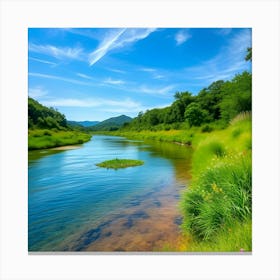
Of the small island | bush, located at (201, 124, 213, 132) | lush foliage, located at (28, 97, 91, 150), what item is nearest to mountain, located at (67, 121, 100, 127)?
lush foliage, located at (28, 97, 91, 150)

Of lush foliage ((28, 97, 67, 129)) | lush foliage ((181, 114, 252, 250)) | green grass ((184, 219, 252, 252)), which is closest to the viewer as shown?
green grass ((184, 219, 252, 252))

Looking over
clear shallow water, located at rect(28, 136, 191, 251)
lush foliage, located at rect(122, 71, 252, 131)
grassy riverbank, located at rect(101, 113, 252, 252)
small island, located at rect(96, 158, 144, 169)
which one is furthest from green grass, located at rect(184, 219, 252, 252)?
small island, located at rect(96, 158, 144, 169)

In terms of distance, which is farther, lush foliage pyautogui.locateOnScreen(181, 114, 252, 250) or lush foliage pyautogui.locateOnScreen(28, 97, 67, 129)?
lush foliage pyautogui.locateOnScreen(28, 97, 67, 129)

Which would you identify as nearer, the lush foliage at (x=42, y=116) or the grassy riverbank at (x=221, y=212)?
the grassy riverbank at (x=221, y=212)

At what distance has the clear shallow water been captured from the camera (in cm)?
336

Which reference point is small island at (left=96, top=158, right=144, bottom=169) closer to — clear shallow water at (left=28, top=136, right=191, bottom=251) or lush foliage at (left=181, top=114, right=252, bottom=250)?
clear shallow water at (left=28, top=136, right=191, bottom=251)

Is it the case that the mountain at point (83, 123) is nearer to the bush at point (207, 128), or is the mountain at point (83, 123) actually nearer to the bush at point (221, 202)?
the bush at point (221, 202)

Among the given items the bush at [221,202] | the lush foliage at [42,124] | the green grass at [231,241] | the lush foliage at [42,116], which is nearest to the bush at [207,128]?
the bush at [221,202]

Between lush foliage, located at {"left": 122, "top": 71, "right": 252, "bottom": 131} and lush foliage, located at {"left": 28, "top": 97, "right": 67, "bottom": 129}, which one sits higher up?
lush foliage, located at {"left": 122, "top": 71, "right": 252, "bottom": 131}

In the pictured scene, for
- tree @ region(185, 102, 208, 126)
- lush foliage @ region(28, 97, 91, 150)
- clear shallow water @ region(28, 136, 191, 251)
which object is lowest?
clear shallow water @ region(28, 136, 191, 251)

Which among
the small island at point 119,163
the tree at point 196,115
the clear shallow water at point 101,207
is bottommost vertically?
the clear shallow water at point 101,207

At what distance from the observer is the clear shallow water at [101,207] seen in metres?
3.36

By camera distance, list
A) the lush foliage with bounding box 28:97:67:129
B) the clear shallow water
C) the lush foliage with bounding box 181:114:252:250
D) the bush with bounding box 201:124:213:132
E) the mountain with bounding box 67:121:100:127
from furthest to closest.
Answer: the bush with bounding box 201:124:213:132 < the mountain with bounding box 67:121:100:127 < the lush foliage with bounding box 28:97:67:129 < the clear shallow water < the lush foliage with bounding box 181:114:252:250
